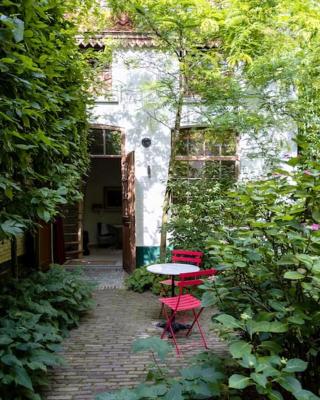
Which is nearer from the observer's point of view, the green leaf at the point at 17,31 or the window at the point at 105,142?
the green leaf at the point at 17,31

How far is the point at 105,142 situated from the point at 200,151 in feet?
6.80

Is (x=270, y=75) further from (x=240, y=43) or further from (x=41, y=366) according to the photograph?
(x=41, y=366)

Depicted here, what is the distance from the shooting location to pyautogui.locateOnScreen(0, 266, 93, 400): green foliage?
8.99 ft

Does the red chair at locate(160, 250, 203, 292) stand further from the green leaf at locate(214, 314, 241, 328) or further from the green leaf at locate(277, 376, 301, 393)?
the green leaf at locate(277, 376, 301, 393)

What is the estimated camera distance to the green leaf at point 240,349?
216 cm

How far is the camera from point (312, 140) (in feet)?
22.0

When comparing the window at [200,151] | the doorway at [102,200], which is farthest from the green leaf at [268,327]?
the doorway at [102,200]

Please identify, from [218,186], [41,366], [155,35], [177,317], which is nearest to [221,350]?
[177,317]

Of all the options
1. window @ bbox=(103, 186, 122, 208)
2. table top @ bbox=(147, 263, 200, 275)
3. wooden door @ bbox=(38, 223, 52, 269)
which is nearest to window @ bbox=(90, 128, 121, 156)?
wooden door @ bbox=(38, 223, 52, 269)

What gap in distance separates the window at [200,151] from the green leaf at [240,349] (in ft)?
19.3

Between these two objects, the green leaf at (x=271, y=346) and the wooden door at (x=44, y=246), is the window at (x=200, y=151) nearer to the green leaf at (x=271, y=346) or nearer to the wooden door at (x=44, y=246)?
the wooden door at (x=44, y=246)

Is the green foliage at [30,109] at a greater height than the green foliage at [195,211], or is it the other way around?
the green foliage at [30,109]

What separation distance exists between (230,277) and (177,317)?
101 inches

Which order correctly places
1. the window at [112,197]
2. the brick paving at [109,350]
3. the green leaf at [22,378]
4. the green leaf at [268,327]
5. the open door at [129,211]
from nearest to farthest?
the green leaf at [268,327] → the green leaf at [22,378] → the brick paving at [109,350] → the open door at [129,211] → the window at [112,197]
